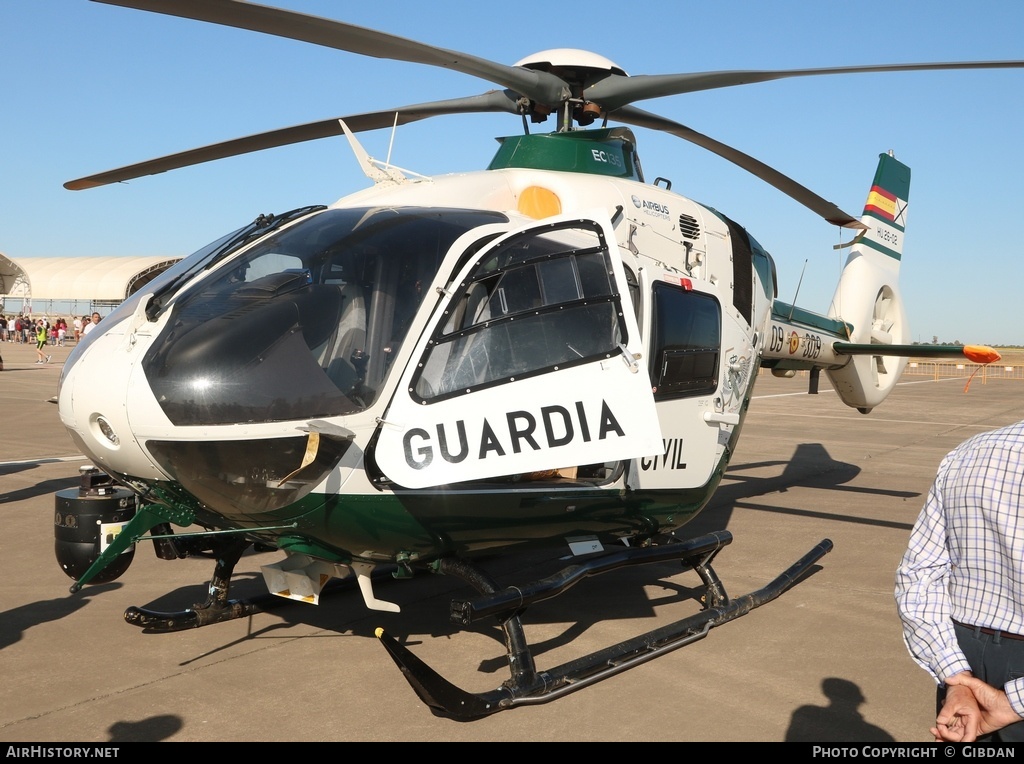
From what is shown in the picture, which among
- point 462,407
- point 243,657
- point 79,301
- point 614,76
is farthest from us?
point 79,301

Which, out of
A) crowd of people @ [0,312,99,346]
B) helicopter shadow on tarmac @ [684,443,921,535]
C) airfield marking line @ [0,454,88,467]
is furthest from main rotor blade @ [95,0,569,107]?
crowd of people @ [0,312,99,346]

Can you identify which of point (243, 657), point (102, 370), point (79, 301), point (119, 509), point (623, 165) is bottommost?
point (79, 301)

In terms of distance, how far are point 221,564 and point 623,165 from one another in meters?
3.63

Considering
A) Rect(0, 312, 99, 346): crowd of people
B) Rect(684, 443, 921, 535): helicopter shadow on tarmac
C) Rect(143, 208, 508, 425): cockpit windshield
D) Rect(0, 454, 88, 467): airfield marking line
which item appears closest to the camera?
Rect(143, 208, 508, 425): cockpit windshield

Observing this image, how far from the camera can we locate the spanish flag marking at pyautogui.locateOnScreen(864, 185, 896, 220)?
34.3ft

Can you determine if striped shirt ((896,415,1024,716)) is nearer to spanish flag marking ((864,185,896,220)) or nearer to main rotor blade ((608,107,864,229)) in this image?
main rotor blade ((608,107,864,229))

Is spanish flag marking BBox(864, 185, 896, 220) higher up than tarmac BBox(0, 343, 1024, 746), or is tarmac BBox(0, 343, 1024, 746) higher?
spanish flag marking BBox(864, 185, 896, 220)

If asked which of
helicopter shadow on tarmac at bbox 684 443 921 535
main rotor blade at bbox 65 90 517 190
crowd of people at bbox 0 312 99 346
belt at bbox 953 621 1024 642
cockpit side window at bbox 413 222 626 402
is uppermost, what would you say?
main rotor blade at bbox 65 90 517 190

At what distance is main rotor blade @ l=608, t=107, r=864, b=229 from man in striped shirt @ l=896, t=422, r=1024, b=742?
4.89m

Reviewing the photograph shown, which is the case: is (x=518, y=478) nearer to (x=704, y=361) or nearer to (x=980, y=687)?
(x=704, y=361)

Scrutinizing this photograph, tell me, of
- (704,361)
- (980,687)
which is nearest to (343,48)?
(704,361)

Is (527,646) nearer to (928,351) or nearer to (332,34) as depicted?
(332,34)

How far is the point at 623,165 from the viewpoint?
20.6ft

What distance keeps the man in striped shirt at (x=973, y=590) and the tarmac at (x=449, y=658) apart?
190 cm
